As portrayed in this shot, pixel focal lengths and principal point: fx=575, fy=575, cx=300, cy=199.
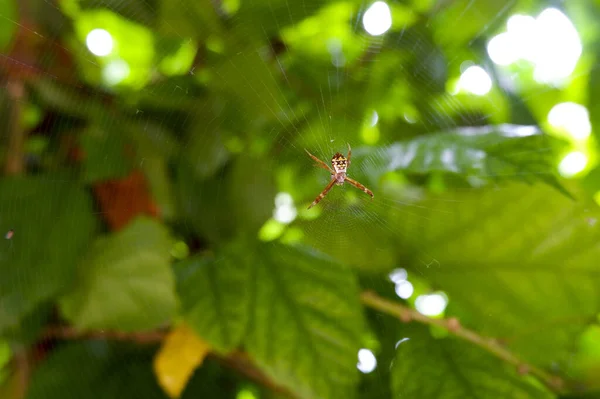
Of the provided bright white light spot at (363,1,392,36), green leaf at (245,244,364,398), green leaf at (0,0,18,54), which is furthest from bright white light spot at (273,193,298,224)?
green leaf at (0,0,18,54)

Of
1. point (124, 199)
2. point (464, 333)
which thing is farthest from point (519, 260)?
point (124, 199)

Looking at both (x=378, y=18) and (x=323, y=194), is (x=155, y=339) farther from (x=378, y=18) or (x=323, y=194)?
(x=378, y=18)

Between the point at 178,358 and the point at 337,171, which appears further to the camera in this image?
the point at 337,171

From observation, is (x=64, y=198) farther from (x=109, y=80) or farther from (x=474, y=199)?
(x=474, y=199)

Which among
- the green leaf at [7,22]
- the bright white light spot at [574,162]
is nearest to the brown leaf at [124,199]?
the green leaf at [7,22]

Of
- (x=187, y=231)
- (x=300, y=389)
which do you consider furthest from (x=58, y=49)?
Result: (x=300, y=389)

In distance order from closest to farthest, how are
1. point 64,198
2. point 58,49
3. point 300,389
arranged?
1. point 300,389
2. point 64,198
3. point 58,49
